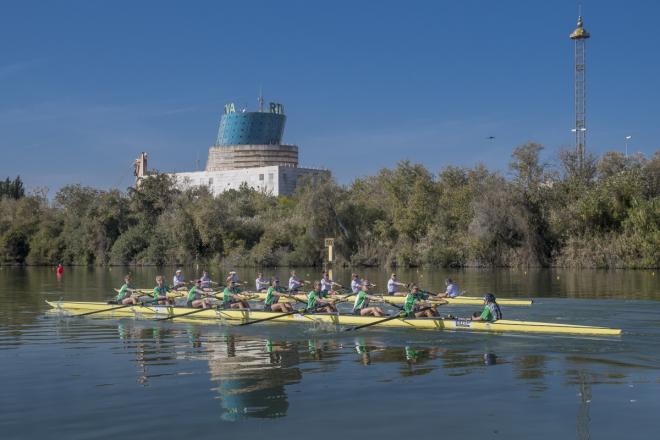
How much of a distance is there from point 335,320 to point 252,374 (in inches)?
249

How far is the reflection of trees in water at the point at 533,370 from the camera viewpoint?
39.5 ft

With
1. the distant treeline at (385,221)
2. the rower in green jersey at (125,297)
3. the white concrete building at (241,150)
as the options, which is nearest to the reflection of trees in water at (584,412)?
the rower in green jersey at (125,297)

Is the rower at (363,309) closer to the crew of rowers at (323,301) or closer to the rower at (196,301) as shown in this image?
the crew of rowers at (323,301)

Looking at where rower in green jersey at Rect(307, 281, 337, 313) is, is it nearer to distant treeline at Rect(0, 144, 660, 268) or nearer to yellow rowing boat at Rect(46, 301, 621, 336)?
yellow rowing boat at Rect(46, 301, 621, 336)

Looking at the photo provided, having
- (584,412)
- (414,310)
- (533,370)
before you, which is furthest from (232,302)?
(584,412)

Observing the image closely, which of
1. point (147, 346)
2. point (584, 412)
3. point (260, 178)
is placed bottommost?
point (584, 412)

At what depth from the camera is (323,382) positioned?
41.9ft

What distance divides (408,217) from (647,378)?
4672cm

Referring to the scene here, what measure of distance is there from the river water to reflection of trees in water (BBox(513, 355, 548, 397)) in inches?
1.9

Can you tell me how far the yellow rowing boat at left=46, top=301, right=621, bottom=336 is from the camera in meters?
16.8

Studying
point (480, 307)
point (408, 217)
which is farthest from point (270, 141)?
point (480, 307)

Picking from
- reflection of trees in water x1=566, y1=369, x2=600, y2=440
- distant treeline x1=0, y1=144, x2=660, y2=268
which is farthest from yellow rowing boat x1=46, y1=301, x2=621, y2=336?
distant treeline x1=0, y1=144, x2=660, y2=268

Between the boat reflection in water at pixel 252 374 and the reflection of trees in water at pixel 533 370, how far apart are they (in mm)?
4143

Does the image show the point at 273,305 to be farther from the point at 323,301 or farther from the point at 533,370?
the point at 533,370
